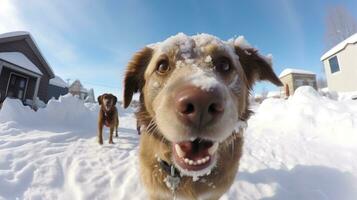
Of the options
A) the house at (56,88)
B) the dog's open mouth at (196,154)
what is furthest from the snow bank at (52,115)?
the house at (56,88)

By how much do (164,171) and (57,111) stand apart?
750 centimetres

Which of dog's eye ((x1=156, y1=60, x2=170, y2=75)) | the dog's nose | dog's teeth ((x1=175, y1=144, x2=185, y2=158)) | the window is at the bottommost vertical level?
dog's teeth ((x1=175, y1=144, x2=185, y2=158))

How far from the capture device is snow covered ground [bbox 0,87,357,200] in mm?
2963

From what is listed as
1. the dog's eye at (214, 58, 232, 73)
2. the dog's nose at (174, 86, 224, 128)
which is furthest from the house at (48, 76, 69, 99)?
the dog's nose at (174, 86, 224, 128)

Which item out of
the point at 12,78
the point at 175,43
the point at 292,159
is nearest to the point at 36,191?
the point at 175,43

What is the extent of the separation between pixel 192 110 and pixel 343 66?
78.3ft

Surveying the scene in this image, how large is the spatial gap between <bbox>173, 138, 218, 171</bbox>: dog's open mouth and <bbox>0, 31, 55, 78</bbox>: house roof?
60.3 ft

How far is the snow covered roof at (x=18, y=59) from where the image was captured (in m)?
14.6

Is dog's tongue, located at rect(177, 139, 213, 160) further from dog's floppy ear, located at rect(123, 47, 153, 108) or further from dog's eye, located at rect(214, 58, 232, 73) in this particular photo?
dog's floppy ear, located at rect(123, 47, 153, 108)

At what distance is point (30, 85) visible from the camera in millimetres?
17438

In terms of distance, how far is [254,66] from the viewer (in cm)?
292

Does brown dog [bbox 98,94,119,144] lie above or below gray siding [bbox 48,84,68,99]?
below

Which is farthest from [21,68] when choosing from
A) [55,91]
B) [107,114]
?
[55,91]

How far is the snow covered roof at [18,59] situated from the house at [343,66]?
81.3 ft
